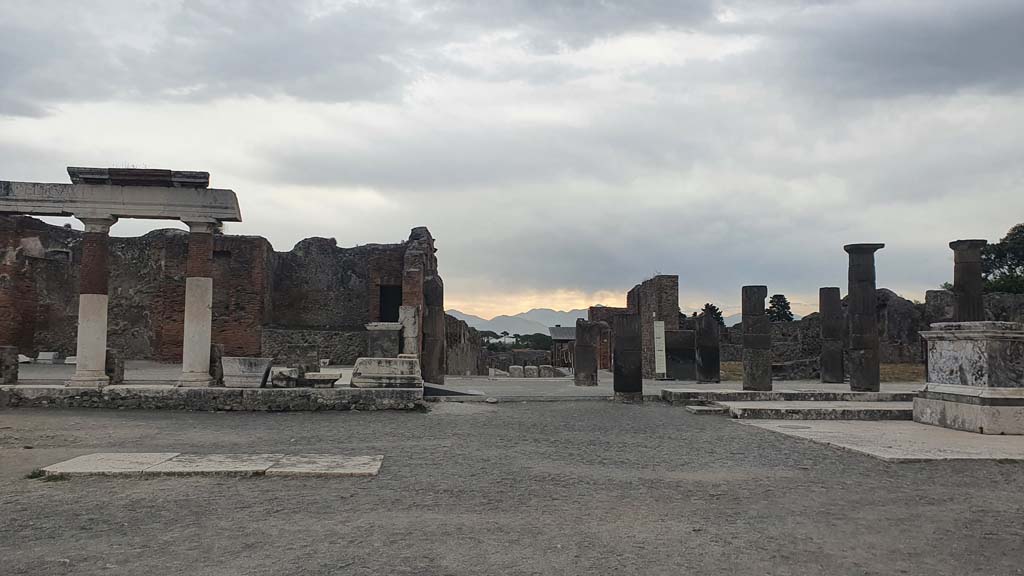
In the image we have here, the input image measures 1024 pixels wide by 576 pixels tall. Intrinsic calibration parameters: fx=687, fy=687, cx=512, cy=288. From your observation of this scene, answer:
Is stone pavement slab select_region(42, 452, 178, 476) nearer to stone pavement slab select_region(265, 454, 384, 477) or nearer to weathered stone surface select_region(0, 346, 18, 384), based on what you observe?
stone pavement slab select_region(265, 454, 384, 477)

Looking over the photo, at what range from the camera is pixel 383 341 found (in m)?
14.4

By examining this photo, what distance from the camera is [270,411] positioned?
12.1m

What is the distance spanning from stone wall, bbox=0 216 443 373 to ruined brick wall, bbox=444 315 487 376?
304cm

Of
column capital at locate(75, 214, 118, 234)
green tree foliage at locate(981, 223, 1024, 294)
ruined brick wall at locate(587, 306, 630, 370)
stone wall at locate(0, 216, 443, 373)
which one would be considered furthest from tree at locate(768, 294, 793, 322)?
column capital at locate(75, 214, 118, 234)

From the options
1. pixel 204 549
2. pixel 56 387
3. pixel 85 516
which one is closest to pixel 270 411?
pixel 56 387

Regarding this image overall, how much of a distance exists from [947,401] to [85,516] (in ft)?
35.1

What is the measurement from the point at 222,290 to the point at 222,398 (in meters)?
13.3

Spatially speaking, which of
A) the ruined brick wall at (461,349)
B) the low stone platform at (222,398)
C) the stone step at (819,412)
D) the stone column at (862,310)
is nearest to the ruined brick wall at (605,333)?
the ruined brick wall at (461,349)

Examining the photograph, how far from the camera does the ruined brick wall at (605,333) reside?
103 ft

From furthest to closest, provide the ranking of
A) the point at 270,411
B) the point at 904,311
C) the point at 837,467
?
1. the point at 904,311
2. the point at 270,411
3. the point at 837,467

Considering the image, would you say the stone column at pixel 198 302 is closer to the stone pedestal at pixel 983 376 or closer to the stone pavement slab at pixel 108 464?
the stone pavement slab at pixel 108 464

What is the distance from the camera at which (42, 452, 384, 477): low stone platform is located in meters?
6.27

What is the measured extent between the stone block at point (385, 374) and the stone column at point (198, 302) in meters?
2.93

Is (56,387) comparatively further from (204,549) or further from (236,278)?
(236,278)
